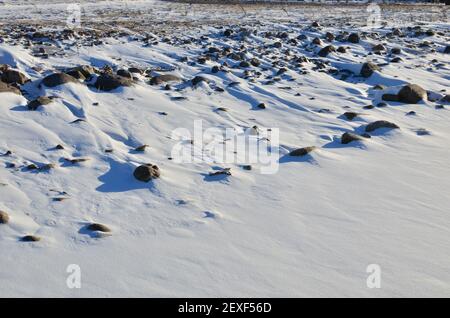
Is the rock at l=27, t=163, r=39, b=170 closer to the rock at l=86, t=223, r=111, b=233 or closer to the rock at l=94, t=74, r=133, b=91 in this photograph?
the rock at l=86, t=223, r=111, b=233

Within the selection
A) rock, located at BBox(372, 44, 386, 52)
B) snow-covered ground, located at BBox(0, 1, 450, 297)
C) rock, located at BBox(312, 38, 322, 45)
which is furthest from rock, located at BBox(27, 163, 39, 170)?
rock, located at BBox(372, 44, 386, 52)

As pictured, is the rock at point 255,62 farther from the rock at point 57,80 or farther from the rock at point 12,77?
the rock at point 12,77

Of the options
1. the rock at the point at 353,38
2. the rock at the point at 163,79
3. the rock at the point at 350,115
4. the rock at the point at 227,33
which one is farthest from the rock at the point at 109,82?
the rock at the point at 353,38

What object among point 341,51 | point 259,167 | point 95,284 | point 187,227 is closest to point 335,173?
point 259,167

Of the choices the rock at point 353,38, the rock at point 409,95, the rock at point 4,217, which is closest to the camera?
the rock at point 4,217

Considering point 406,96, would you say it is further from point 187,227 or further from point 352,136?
point 187,227

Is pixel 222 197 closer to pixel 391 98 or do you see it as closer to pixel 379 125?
pixel 379 125
